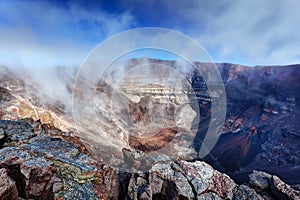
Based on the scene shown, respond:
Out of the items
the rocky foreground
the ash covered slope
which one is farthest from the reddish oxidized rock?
the ash covered slope

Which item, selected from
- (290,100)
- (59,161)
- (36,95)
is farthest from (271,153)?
(36,95)

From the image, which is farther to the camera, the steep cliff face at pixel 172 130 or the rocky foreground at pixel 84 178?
the steep cliff face at pixel 172 130

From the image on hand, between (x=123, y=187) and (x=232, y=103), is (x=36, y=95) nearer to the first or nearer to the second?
(x=123, y=187)

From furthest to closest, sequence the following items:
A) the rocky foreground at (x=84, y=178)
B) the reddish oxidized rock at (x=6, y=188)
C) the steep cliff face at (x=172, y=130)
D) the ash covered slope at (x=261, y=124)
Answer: the ash covered slope at (x=261, y=124) → the steep cliff face at (x=172, y=130) → the rocky foreground at (x=84, y=178) → the reddish oxidized rock at (x=6, y=188)

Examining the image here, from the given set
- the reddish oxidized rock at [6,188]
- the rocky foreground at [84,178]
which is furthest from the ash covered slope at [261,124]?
the reddish oxidized rock at [6,188]

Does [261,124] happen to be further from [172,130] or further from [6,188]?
[6,188]

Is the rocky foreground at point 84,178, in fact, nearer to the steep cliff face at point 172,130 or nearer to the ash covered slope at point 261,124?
the steep cliff face at point 172,130

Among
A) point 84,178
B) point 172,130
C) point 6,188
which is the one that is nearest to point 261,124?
point 172,130
